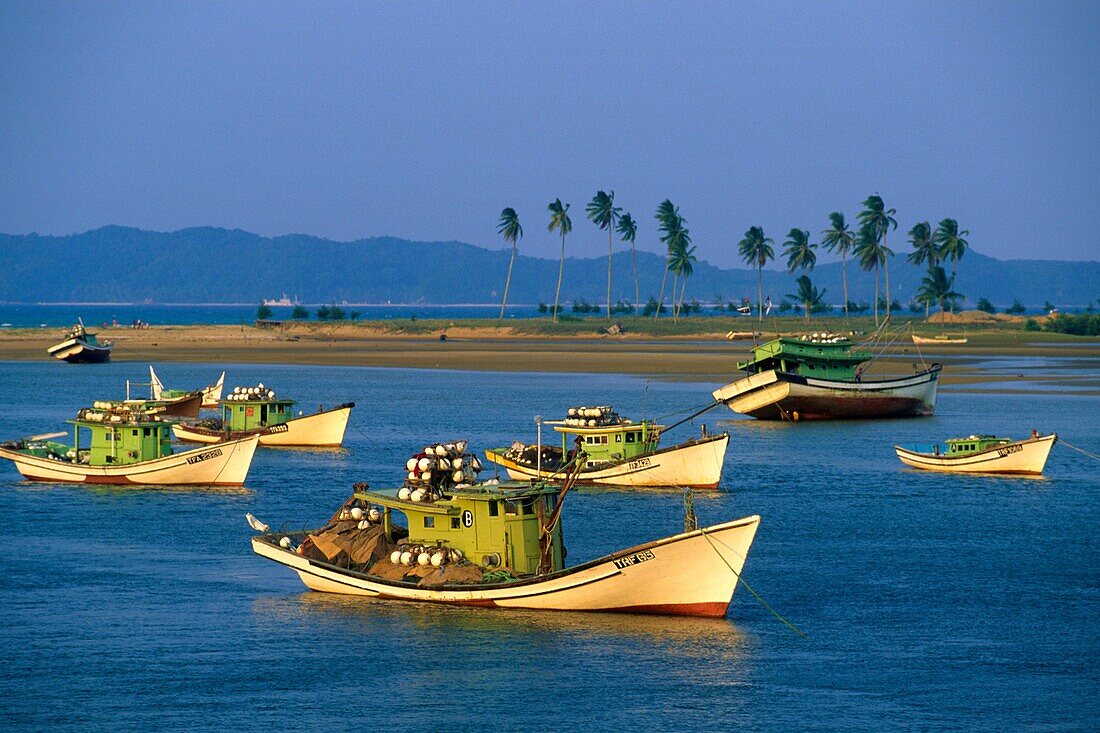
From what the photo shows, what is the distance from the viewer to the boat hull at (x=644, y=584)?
3491cm

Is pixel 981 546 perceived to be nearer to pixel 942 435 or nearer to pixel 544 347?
pixel 942 435

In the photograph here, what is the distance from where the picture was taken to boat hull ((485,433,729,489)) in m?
57.1

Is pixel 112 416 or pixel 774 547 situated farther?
pixel 112 416

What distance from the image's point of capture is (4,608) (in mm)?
37906

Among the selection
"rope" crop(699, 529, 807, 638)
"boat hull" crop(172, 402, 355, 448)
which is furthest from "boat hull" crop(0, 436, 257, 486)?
"rope" crop(699, 529, 807, 638)

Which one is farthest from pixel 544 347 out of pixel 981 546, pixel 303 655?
pixel 303 655

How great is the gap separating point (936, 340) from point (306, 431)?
379 feet

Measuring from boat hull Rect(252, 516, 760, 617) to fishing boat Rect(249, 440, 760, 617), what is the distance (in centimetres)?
2

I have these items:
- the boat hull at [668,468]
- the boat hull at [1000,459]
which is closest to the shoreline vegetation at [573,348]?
the boat hull at [1000,459]

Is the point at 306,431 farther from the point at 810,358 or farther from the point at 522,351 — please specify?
the point at 522,351

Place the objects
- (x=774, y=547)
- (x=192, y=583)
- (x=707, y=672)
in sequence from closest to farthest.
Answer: (x=707, y=672)
(x=192, y=583)
(x=774, y=547)

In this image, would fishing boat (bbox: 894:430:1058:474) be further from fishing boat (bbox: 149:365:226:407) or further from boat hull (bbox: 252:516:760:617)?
fishing boat (bbox: 149:365:226:407)

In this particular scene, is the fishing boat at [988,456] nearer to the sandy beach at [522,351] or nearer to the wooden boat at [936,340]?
the sandy beach at [522,351]

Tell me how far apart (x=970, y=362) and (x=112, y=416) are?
9860 cm
